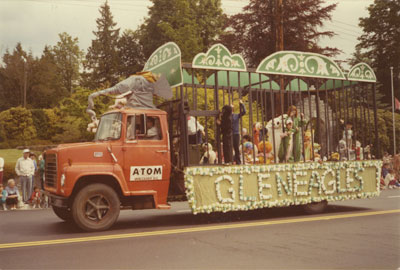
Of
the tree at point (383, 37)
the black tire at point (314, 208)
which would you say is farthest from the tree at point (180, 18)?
the black tire at point (314, 208)

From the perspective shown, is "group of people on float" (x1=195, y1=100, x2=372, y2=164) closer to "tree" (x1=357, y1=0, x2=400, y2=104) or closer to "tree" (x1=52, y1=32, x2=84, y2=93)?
"tree" (x1=357, y1=0, x2=400, y2=104)

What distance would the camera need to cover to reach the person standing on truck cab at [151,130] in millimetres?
9132

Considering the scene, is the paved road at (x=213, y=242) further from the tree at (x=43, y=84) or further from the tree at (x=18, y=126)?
the tree at (x=43, y=84)

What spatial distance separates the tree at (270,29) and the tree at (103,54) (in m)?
21.2

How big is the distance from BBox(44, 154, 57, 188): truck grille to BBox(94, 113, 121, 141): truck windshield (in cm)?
103

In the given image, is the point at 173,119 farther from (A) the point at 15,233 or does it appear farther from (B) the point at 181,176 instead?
(A) the point at 15,233

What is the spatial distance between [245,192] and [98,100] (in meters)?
16.2

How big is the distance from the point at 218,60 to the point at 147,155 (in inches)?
104

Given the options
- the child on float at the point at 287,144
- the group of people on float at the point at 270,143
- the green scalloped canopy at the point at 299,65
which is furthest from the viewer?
the child on float at the point at 287,144

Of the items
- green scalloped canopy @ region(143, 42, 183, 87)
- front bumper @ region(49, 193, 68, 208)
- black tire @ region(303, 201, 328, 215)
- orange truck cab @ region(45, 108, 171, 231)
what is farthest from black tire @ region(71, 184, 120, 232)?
black tire @ region(303, 201, 328, 215)

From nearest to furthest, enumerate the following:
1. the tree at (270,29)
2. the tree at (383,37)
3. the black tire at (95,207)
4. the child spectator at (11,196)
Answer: the black tire at (95,207), the child spectator at (11,196), the tree at (270,29), the tree at (383,37)

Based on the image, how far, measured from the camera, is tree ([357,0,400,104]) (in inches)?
1494

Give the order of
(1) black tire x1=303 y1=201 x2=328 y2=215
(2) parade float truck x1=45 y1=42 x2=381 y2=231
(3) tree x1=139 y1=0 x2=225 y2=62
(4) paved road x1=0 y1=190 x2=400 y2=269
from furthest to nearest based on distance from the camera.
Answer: (3) tree x1=139 y1=0 x2=225 y2=62 < (1) black tire x1=303 y1=201 x2=328 y2=215 < (2) parade float truck x1=45 y1=42 x2=381 y2=231 < (4) paved road x1=0 y1=190 x2=400 y2=269

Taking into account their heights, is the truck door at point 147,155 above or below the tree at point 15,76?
below
